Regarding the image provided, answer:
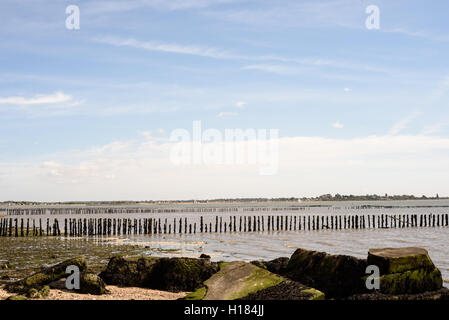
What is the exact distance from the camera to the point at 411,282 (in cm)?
1123

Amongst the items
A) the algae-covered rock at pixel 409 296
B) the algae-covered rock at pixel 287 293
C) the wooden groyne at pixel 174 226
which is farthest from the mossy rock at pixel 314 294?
the wooden groyne at pixel 174 226

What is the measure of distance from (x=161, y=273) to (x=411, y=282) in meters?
8.22

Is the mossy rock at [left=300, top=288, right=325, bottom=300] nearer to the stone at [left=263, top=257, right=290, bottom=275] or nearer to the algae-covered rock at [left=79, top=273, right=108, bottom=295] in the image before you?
the stone at [left=263, top=257, right=290, bottom=275]

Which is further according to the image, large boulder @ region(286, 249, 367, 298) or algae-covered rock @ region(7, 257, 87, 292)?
algae-covered rock @ region(7, 257, 87, 292)

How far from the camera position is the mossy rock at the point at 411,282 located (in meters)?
11.1

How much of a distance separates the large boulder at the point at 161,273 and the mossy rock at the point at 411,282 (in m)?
5.71

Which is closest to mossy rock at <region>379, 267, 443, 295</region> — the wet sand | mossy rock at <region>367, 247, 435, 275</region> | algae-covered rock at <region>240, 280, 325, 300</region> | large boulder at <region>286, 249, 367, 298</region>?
mossy rock at <region>367, 247, 435, 275</region>

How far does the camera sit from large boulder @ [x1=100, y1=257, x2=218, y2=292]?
Answer: 49.8ft

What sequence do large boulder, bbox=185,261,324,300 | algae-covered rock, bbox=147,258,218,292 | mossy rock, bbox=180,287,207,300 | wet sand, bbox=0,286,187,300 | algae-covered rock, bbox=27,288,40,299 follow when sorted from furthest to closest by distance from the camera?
algae-covered rock, bbox=147,258,218,292 < wet sand, bbox=0,286,187,300 < algae-covered rock, bbox=27,288,40,299 < mossy rock, bbox=180,287,207,300 < large boulder, bbox=185,261,324,300

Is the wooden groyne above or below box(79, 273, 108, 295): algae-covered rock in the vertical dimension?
below
